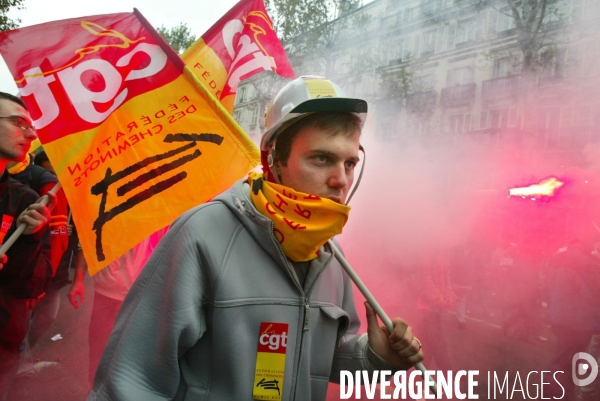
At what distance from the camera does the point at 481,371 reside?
478 cm

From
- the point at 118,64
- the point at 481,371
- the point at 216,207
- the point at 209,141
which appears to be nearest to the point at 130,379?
the point at 216,207

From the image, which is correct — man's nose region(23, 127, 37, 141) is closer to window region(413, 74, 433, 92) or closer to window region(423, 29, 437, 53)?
window region(423, 29, 437, 53)

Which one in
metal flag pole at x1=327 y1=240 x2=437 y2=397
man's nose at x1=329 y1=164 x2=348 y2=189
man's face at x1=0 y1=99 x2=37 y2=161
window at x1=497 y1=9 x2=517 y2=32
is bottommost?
metal flag pole at x1=327 y1=240 x2=437 y2=397

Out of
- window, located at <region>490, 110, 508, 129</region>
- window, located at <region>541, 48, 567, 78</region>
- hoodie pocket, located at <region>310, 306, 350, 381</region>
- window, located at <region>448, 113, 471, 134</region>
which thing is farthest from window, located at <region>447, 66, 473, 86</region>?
hoodie pocket, located at <region>310, 306, 350, 381</region>

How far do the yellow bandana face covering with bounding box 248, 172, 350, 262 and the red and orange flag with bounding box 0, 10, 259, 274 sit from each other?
627 millimetres

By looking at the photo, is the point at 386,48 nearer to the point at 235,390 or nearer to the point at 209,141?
the point at 209,141

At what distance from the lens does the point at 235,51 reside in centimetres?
339

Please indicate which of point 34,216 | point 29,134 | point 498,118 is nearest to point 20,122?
point 29,134

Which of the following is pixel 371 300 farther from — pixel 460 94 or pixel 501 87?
pixel 460 94

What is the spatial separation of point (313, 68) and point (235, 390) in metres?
6.72

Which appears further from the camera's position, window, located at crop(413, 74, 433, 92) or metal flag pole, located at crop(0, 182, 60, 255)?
window, located at crop(413, 74, 433, 92)

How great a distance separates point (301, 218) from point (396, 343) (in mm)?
576

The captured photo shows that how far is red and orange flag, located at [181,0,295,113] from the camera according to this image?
3182 millimetres

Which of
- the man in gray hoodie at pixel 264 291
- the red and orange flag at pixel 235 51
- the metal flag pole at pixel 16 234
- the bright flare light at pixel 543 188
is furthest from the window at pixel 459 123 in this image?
the metal flag pole at pixel 16 234
